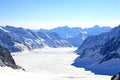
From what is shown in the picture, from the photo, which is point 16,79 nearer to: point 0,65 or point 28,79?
point 28,79

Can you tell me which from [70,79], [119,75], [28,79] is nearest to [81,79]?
[70,79]

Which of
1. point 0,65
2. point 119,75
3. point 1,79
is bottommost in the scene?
point 119,75

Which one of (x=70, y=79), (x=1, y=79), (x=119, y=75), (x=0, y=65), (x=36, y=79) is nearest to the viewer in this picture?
(x=119, y=75)

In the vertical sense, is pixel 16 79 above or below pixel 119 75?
above

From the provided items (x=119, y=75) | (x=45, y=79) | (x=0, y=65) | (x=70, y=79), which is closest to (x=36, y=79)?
(x=45, y=79)

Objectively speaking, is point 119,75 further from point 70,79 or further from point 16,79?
point 70,79

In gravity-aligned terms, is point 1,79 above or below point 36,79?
below

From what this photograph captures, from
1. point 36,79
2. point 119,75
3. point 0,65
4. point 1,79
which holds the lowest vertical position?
point 119,75

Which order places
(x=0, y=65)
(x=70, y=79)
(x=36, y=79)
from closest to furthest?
(x=36, y=79), (x=70, y=79), (x=0, y=65)

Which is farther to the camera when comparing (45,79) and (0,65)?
(0,65)
